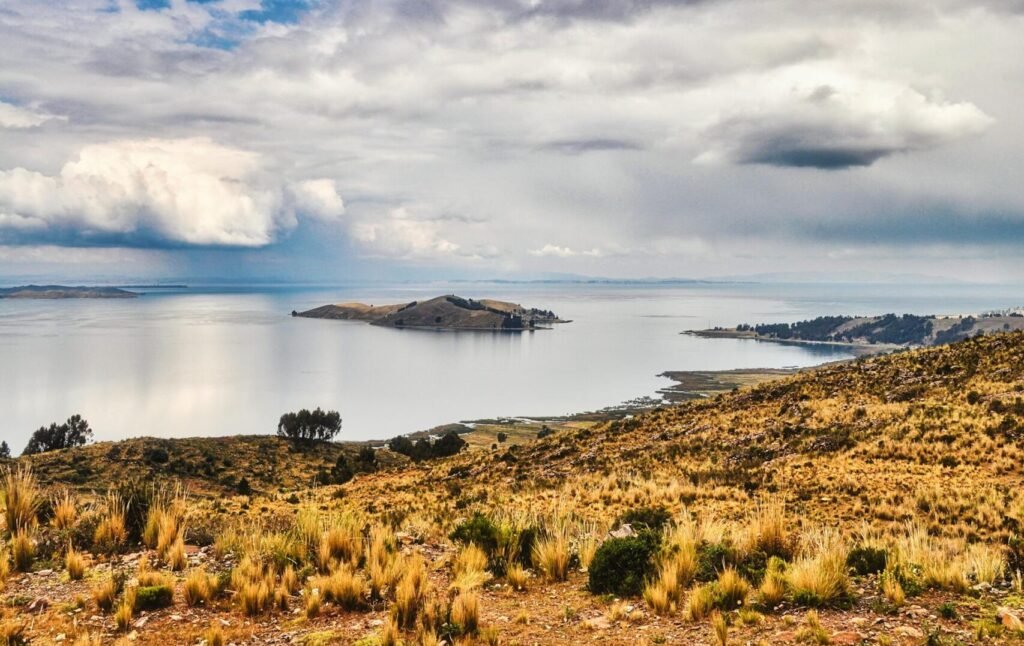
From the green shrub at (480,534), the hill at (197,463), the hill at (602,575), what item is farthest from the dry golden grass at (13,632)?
the hill at (197,463)

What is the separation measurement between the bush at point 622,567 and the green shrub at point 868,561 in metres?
2.98

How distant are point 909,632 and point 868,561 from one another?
99.3 inches

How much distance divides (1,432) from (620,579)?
13408cm

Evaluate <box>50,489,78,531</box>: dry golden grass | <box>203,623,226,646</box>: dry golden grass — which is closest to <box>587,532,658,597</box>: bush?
<box>203,623,226,646</box>: dry golden grass

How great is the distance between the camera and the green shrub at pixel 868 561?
9539mm

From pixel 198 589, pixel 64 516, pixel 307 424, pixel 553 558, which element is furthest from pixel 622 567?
pixel 307 424

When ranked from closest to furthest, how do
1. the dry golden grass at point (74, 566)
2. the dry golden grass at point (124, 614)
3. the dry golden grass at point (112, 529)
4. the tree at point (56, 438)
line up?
the dry golden grass at point (124, 614)
the dry golden grass at point (74, 566)
the dry golden grass at point (112, 529)
the tree at point (56, 438)

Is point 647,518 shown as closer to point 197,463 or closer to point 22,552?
point 22,552

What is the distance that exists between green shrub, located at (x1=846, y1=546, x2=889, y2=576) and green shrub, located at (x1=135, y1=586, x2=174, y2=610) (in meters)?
9.92

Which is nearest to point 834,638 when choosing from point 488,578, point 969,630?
point 969,630

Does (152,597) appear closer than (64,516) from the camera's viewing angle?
Yes

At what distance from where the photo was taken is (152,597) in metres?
8.60

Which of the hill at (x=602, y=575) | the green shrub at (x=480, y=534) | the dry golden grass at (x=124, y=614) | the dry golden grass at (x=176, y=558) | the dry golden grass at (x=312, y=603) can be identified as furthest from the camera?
the green shrub at (x=480, y=534)

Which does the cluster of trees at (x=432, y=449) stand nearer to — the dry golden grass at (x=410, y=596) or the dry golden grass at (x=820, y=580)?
the dry golden grass at (x=410, y=596)
